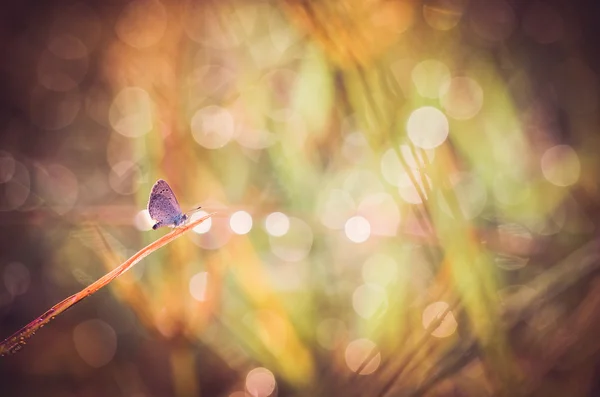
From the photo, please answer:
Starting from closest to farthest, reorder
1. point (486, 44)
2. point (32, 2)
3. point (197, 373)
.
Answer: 1. point (197, 373)
2. point (486, 44)
3. point (32, 2)

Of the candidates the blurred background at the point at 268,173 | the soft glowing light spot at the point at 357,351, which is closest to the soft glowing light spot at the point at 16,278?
the blurred background at the point at 268,173

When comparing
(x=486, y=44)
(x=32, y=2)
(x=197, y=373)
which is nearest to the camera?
(x=197, y=373)

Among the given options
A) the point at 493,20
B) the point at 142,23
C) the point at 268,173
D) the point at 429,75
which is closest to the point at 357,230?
the point at 268,173

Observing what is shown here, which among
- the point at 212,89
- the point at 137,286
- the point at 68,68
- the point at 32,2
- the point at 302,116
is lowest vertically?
the point at 137,286

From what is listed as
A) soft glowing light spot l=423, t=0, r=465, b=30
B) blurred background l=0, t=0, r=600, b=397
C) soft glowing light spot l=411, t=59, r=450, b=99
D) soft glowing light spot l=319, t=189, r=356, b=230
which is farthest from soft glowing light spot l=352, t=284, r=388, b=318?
soft glowing light spot l=423, t=0, r=465, b=30

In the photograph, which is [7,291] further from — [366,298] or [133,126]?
[366,298]

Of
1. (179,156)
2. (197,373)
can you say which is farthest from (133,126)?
(197,373)
